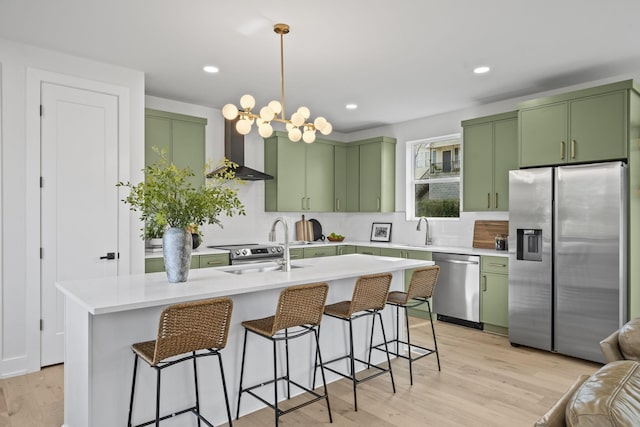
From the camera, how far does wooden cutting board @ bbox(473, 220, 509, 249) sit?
4.93 meters

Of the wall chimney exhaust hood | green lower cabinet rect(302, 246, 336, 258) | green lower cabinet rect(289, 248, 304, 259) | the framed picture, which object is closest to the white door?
the wall chimney exhaust hood

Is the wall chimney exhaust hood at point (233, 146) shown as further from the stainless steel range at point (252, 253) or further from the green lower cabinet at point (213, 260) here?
the green lower cabinet at point (213, 260)

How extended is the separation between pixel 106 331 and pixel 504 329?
3.91m

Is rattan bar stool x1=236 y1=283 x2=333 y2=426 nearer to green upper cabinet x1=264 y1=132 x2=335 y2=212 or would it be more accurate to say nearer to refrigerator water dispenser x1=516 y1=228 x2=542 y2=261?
refrigerator water dispenser x1=516 y1=228 x2=542 y2=261

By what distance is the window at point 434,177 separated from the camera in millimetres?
5574

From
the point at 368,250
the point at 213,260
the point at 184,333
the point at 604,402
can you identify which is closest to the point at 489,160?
A: the point at 368,250

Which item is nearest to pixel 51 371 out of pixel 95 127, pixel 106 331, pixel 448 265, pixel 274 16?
pixel 106 331

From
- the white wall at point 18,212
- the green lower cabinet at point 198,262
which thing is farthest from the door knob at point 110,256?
the white wall at point 18,212

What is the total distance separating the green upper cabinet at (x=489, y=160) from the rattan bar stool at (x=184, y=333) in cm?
367

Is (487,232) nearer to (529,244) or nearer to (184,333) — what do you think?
(529,244)

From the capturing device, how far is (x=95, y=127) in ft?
12.3

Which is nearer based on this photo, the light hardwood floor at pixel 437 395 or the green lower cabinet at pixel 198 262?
the light hardwood floor at pixel 437 395

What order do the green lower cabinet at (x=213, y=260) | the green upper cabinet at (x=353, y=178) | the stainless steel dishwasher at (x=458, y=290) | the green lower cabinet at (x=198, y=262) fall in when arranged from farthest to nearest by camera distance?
1. the green upper cabinet at (x=353, y=178)
2. the stainless steel dishwasher at (x=458, y=290)
3. the green lower cabinet at (x=213, y=260)
4. the green lower cabinet at (x=198, y=262)

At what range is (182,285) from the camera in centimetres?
248
